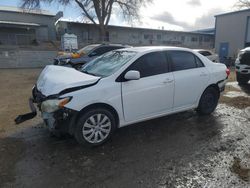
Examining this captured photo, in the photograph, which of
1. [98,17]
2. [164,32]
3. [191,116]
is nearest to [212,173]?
[191,116]

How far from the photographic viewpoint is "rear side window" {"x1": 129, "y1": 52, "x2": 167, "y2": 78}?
3785 millimetres

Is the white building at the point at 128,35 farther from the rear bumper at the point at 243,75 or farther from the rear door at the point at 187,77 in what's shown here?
the rear door at the point at 187,77

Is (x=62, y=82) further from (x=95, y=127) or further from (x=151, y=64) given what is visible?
(x=151, y=64)

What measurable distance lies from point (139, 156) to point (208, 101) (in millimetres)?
2522

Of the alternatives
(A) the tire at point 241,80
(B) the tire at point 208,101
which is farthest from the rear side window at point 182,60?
(A) the tire at point 241,80

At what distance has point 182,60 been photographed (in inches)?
172

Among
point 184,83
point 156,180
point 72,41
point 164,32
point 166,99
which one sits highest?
point 164,32

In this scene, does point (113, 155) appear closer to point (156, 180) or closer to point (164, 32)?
point (156, 180)

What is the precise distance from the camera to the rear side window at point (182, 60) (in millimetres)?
4212

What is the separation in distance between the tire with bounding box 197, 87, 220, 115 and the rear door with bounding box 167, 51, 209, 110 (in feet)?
0.68

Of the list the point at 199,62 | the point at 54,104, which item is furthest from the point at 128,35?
the point at 54,104

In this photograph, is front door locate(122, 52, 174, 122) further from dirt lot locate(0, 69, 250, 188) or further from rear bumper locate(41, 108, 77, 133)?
rear bumper locate(41, 108, 77, 133)

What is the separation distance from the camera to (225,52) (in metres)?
26.9

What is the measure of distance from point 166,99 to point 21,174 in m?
2.69
